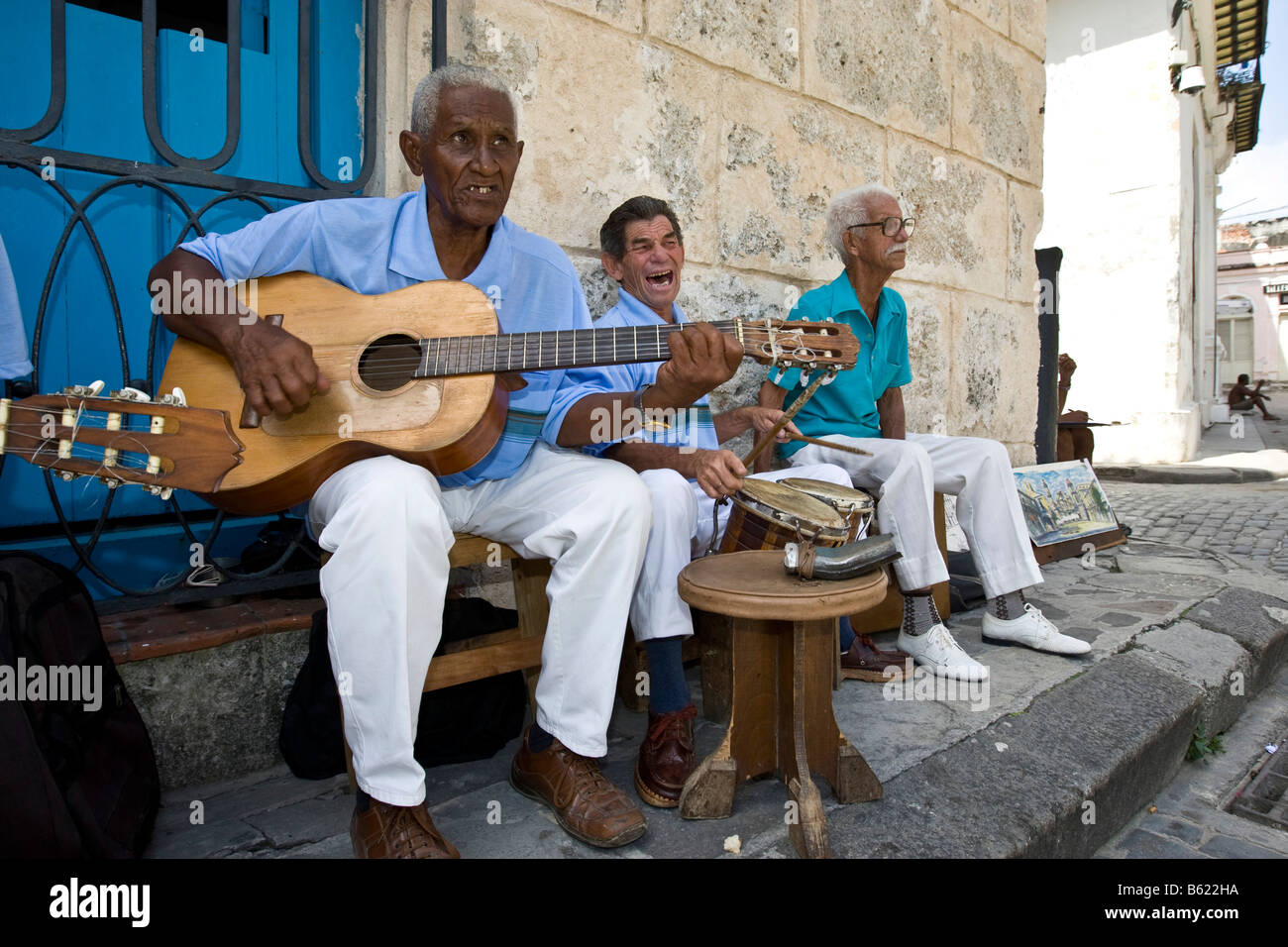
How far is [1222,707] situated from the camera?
303 centimetres

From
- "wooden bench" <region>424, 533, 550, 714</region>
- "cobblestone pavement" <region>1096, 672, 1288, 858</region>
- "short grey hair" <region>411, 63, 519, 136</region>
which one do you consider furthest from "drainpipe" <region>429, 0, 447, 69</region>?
"cobblestone pavement" <region>1096, 672, 1288, 858</region>

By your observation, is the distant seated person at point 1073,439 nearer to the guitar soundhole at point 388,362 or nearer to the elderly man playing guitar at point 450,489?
the elderly man playing guitar at point 450,489

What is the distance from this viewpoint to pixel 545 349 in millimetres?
2021

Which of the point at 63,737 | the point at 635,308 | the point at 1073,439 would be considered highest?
the point at 635,308

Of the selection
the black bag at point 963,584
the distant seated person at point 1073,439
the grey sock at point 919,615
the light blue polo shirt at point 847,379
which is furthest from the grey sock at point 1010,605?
the distant seated person at point 1073,439

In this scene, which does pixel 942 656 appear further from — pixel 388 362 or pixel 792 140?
pixel 792 140

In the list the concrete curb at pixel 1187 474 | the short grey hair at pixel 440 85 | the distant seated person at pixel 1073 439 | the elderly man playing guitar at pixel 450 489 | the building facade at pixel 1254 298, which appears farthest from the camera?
the building facade at pixel 1254 298

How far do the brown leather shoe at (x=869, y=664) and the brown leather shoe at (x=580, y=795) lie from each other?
116cm

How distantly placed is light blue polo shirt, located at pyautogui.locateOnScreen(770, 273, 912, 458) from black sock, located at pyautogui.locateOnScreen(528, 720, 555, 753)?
169cm

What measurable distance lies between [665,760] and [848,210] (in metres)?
2.38

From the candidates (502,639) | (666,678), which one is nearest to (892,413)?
(666,678)

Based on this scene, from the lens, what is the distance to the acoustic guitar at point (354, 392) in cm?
173
